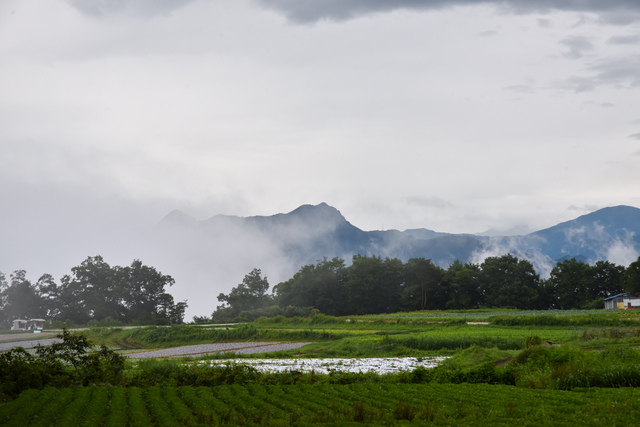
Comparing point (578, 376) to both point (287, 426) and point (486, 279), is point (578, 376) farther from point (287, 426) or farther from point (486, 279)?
point (486, 279)

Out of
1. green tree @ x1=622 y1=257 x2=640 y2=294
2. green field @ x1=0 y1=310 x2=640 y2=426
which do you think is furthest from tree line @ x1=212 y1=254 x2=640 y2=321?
green field @ x1=0 y1=310 x2=640 y2=426

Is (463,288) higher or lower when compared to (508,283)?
lower

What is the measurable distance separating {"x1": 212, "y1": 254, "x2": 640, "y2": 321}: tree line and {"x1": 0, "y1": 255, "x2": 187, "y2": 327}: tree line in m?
10.2

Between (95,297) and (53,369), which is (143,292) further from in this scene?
(53,369)

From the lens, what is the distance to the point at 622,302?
72.4 m

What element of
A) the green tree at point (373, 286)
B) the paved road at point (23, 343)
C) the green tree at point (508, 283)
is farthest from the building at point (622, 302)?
the paved road at point (23, 343)

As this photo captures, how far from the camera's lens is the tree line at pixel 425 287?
81938mm

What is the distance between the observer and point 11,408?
45.9 feet

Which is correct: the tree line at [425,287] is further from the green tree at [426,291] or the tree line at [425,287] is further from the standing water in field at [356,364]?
the standing water in field at [356,364]

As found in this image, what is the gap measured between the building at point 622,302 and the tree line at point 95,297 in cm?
6323

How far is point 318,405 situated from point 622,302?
71.2 meters

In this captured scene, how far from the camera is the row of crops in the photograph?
1284 cm

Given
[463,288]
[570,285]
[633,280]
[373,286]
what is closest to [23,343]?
[373,286]

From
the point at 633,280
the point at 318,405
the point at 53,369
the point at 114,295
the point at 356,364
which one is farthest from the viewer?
the point at 114,295
